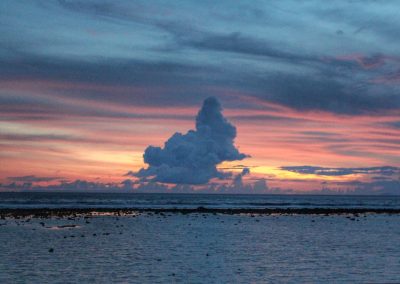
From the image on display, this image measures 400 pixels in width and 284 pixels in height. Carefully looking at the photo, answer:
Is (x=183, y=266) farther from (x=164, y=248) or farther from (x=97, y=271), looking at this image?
(x=164, y=248)

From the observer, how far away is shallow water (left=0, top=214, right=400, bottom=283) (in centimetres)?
2869

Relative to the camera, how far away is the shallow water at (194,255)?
28.7m

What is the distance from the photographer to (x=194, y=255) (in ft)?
121

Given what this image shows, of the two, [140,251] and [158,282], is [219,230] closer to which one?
[140,251]

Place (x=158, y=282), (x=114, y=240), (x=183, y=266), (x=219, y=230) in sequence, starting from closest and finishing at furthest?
(x=158, y=282) < (x=183, y=266) < (x=114, y=240) < (x=219, y=230)

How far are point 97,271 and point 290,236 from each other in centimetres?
2582

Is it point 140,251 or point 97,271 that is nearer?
point 97,271

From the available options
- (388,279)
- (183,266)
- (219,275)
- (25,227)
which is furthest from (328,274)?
(25,227)

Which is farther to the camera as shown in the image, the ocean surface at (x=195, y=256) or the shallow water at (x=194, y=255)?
the shallow water at (x=194, y=255)

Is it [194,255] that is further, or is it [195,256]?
[194,255]

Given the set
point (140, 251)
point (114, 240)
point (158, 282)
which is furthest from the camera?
point (114, 240)

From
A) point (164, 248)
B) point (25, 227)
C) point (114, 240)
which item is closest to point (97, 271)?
point (164, 248)

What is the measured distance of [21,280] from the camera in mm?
27047

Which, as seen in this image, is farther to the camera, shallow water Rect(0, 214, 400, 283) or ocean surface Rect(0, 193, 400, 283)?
shallow water Rect(0, 214, 400, 283)
